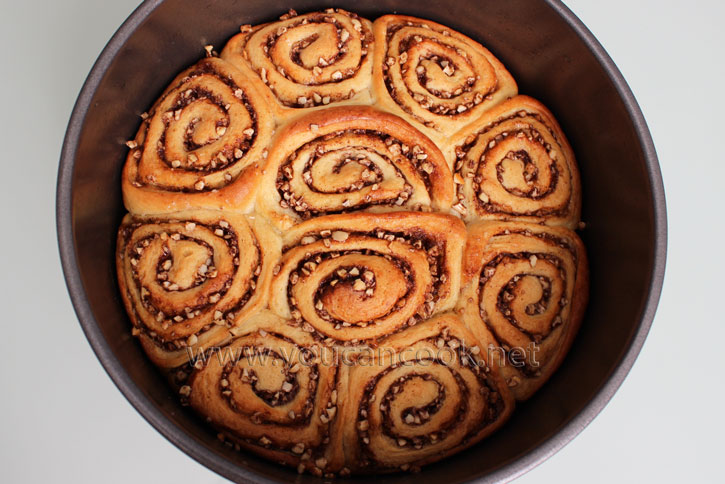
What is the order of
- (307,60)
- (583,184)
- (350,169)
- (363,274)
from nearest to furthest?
(363,274) → (350,169) → (307,60) → (583,184)

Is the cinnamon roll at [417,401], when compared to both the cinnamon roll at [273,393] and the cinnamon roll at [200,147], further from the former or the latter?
the cinnamon roll at [200,147]

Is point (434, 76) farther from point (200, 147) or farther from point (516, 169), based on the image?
point (200, 147)

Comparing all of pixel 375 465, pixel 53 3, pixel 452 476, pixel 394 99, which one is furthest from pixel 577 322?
pixel 53 3

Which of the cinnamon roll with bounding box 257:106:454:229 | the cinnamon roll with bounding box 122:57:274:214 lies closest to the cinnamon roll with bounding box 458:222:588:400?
the cinnamon roll with bounding box 257:106:454:229

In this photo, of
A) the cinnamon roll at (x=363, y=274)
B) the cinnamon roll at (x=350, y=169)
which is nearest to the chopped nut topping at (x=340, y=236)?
the cinnamon roll at (x=363, y=274)

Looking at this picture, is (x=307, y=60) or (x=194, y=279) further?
(x=307, y=60)

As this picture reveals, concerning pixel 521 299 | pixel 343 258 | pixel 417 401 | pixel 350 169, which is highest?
pixel 350 169

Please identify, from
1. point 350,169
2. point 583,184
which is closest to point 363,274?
point 350,169
